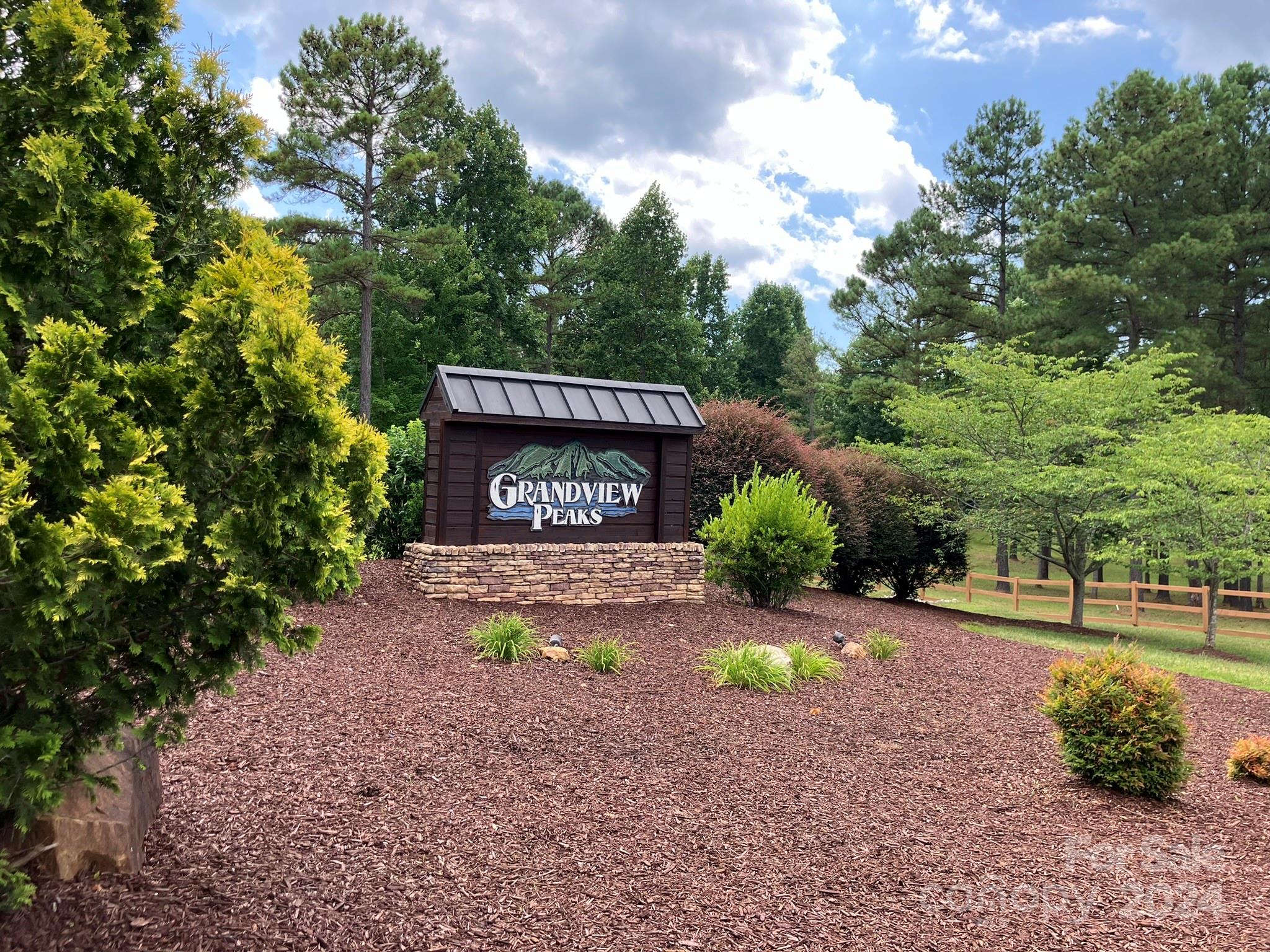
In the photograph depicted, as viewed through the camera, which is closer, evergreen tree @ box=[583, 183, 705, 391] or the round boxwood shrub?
the round boxwood shrub

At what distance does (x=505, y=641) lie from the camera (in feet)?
22.6

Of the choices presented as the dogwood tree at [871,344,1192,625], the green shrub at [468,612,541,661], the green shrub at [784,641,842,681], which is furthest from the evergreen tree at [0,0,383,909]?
the dogwood tree at [871,344,1192,625]

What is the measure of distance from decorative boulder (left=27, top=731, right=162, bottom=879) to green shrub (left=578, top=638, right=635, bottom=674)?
3.89m

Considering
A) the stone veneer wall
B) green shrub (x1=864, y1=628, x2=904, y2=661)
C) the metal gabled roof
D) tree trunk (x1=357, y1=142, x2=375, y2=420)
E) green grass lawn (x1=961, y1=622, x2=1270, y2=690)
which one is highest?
tree trunk (x1=357, y1=142, x2=375, y2=420)

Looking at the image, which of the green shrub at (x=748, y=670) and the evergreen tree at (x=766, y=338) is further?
the evergreen tree at (x=766, y=338)

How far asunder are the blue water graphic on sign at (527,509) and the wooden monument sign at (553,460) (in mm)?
11

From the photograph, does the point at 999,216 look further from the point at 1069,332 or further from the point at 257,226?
the point at 257,226

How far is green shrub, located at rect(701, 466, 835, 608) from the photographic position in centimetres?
1030

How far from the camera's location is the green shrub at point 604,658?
22.3ft

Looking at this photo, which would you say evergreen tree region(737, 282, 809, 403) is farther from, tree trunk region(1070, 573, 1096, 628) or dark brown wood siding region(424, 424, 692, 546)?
dark brown wood siding region(424, 424, 692, 546)

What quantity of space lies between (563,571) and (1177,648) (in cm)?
1249

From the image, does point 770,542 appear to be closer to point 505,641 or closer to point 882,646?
point 882,646

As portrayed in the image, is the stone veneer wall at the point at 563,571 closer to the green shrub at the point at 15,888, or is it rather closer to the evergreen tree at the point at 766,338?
the green shrub at the point at 15,888

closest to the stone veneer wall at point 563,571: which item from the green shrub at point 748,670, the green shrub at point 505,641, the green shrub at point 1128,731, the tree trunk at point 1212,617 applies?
the green shrub at point 505,641
